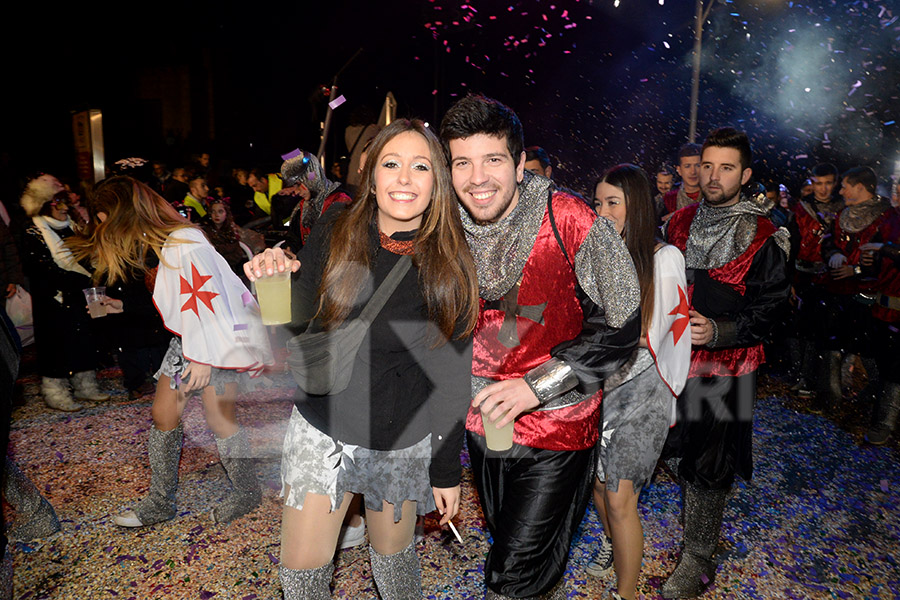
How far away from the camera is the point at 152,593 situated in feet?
9.70

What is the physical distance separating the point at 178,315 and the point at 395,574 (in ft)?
6.36

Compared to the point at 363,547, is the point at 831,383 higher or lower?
higher

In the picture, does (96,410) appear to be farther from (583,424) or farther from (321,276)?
(583,424)

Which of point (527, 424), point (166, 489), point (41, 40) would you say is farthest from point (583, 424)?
point (41, 40)

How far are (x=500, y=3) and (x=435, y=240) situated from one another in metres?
12.2

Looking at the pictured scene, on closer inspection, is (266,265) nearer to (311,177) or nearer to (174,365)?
(174,365)

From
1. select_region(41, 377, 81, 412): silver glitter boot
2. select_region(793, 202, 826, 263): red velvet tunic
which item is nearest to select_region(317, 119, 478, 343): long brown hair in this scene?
select_region(41, 377, 81, 412): silver glitter boot

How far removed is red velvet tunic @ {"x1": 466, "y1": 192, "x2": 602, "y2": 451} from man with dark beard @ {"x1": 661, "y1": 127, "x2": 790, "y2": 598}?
104 cm

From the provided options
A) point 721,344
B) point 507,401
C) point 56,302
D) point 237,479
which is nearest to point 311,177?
point 237,479

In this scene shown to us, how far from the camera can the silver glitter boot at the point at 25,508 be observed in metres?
3.30

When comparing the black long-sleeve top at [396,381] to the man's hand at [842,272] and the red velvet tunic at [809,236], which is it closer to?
the man's hand at [842,272]

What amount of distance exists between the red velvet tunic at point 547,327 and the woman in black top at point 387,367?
0.18 meters

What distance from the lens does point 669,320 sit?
2621 mm

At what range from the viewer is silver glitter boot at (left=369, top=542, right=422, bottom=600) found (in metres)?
2.22
